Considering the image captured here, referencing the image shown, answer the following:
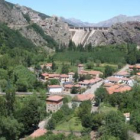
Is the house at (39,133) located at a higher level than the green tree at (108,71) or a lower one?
lower

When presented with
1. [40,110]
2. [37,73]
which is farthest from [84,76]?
[40,110]

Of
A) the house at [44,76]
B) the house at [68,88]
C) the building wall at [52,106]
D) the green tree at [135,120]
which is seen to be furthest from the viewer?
the house at [44,76]

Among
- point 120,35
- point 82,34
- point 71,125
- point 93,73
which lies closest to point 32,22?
point 82,34

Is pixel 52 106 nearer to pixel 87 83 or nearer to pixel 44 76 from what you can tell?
pixel 87 83

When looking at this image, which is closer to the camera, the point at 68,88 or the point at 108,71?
the point at 68,88

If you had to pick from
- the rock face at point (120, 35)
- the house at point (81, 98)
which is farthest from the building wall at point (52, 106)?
the rock face at point (120, 35)

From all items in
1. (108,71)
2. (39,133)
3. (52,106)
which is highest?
(108,71)

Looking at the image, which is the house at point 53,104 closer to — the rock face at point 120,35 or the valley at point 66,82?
the valley at point 66,82
